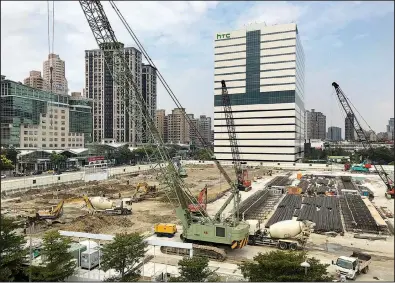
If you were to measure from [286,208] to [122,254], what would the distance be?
87.2 ft

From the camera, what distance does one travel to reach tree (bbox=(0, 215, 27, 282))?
54.9 ft

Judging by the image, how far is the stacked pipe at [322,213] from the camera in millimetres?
30903

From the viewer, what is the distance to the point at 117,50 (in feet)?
94.9

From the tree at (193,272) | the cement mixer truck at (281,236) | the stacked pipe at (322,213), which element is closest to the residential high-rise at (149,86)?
the stacked pipe at (322,213)

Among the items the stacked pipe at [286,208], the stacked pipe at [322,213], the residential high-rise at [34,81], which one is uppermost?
the residential high-rise at [34,81]

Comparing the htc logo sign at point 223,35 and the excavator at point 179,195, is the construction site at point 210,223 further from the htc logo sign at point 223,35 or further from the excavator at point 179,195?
the htc logo sign at point 223,35

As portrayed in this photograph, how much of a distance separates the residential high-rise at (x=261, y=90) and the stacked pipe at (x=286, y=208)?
64072 millimetres

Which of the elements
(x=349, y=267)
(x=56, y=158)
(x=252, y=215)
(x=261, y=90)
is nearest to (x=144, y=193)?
(x=252, y=215)

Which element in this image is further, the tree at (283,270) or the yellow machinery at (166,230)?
the yellow machinery at (166,230)

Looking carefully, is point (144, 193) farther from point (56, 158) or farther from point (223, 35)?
point (223, 35)

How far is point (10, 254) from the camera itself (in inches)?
680

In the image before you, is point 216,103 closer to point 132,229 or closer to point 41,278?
point 132,229

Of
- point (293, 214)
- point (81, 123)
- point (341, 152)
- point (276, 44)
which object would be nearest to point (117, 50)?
point (293, 214)

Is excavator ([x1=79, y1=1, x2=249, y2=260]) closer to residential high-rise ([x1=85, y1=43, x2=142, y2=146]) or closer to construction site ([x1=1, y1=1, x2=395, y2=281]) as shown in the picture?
construction site ([x1=1, y1=1, x2=395, y2=281])
